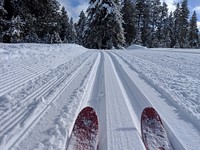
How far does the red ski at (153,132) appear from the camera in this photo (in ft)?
6.23

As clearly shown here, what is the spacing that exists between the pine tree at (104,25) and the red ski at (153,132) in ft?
68.2

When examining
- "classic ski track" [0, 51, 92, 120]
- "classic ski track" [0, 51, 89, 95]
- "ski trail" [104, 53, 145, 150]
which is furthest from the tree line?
"ski trail" [104, 53, 145, 150]

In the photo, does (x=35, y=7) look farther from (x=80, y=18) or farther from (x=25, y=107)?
(x=80, y=18)

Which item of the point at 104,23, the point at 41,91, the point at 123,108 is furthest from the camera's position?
the point at 104,23

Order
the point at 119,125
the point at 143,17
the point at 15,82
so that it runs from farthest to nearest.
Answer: the point at 143,17
the point at 15,82
the point at 119,125

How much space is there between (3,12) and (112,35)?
1318 centimetres

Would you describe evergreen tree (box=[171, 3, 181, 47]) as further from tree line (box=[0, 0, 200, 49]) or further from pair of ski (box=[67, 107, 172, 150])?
pair of ski (box=[67, 107, 172, 150])

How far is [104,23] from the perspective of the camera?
2283 centimetres

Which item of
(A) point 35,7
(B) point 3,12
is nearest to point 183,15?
(A) point 35,7

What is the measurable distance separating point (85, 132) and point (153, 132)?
0.72 metres

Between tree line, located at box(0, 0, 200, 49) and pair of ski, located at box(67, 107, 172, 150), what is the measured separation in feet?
38.5

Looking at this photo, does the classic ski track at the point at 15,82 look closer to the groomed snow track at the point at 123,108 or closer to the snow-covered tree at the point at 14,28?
the groomed snow track at the point at 123,108

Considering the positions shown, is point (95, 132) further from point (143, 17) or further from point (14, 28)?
point (143, 17)

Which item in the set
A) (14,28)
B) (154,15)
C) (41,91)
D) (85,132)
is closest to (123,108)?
(85,132)
